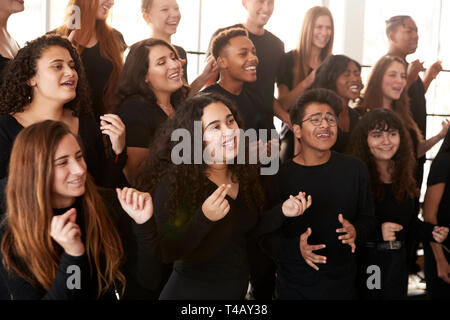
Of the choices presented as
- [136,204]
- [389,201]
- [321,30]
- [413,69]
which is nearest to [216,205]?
[136,204]

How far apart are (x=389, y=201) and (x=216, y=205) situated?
37.1 inches

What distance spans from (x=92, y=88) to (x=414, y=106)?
176 cm

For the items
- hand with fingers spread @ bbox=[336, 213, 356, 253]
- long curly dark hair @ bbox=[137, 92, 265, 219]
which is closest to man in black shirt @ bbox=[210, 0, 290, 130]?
long curly dark hair @ bbox=[137, 92, 265, 219]

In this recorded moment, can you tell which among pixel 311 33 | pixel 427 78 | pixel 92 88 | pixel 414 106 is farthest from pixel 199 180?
pixel 427 78

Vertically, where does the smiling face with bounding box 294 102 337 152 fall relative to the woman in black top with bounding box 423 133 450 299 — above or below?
above

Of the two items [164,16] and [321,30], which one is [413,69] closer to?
[321,30]

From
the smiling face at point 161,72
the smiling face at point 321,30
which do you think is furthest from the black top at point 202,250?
the smiling face at point 321,30

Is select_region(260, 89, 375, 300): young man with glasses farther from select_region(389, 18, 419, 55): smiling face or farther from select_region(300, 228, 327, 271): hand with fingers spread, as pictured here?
select_region(389, 18, 419, 55): smiling face

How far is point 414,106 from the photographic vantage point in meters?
2.97

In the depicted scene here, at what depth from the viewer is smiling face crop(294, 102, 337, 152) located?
1966mm

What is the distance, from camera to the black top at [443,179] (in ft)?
7.47

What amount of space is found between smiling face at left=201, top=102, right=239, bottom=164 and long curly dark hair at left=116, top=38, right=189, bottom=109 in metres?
0.46

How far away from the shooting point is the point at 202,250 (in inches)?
65.6
